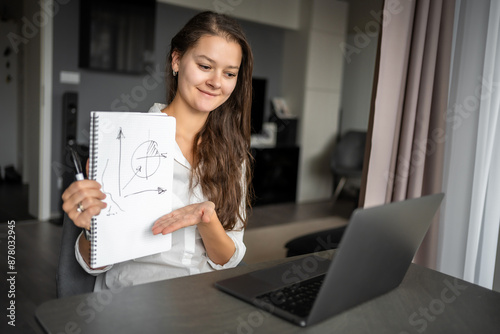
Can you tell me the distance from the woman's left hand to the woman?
2 cm

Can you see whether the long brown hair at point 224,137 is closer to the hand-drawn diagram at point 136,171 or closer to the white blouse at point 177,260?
the white blouse at point 177,260

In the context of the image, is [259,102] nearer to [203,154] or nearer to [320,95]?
[320,95]

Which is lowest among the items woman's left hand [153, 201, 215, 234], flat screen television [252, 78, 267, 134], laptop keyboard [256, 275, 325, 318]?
laptop keyboard [256, 275, 325, 318]

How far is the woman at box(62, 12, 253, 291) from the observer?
3.91 feet

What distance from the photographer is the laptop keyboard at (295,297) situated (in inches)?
31.8

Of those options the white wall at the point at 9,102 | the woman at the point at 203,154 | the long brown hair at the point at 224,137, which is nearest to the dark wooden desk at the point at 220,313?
the woman at the point at 203,154

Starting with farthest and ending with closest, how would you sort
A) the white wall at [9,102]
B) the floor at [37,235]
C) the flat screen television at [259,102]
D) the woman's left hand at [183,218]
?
the white wall at [9,102] < the flat screen television at [259,102] < the floor at [37,235] < the woman's left hand at [183,218]

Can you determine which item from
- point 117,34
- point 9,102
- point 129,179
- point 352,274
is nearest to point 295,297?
point 352,274

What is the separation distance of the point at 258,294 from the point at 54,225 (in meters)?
3.69

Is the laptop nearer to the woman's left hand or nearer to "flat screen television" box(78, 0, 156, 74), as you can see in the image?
the woman's left hand

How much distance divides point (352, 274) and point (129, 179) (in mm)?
473

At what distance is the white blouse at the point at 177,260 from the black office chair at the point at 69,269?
5 cm

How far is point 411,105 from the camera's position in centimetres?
175

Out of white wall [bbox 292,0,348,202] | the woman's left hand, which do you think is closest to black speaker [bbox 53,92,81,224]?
white wall [bbox 292,0,348,202]
